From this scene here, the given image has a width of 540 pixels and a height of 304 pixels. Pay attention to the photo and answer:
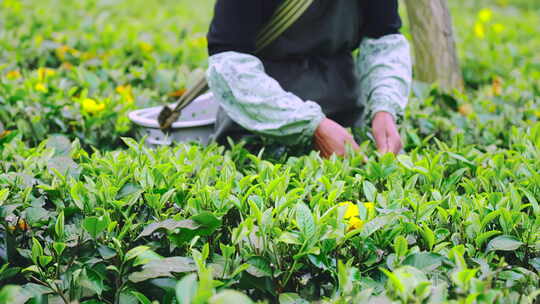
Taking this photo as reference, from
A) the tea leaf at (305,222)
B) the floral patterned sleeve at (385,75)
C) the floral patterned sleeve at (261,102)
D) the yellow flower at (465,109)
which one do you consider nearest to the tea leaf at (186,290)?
the tea leaf at (305,222)

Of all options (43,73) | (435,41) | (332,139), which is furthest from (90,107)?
(435,41)

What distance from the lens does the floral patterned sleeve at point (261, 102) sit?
221 cm

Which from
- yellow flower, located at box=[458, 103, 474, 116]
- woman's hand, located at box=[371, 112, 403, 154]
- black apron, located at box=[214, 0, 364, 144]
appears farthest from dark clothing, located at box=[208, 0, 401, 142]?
yellow flower, located at box=[458, 103, 474, 116]

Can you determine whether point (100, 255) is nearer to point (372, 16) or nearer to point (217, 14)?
point (217, 14)

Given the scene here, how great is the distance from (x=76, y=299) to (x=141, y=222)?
0.91 feet

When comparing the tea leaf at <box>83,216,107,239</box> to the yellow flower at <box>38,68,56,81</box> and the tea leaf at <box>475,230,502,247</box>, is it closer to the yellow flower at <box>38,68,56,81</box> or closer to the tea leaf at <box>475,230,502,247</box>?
the tea leaf at <box>475,230,502,247</box>

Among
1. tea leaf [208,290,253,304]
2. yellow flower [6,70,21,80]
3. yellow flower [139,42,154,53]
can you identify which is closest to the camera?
tea leaf [208,290,253,304]

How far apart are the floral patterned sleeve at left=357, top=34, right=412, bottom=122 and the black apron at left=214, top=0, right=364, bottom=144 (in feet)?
0.19

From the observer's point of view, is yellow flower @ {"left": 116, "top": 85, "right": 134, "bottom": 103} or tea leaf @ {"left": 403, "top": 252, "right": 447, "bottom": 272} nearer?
tea leaf @ {"left": 403, "top": 252, "right": 447, "bottom": 272}

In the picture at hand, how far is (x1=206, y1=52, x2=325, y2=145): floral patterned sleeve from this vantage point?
2.21 metres

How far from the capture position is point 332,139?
2.20 metres

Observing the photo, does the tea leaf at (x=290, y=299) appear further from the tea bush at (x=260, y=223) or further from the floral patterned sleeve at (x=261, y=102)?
the floral patterned sleeve at (x=261, y=102)

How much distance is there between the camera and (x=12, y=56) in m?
3.62

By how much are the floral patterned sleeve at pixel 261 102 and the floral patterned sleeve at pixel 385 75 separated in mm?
341
